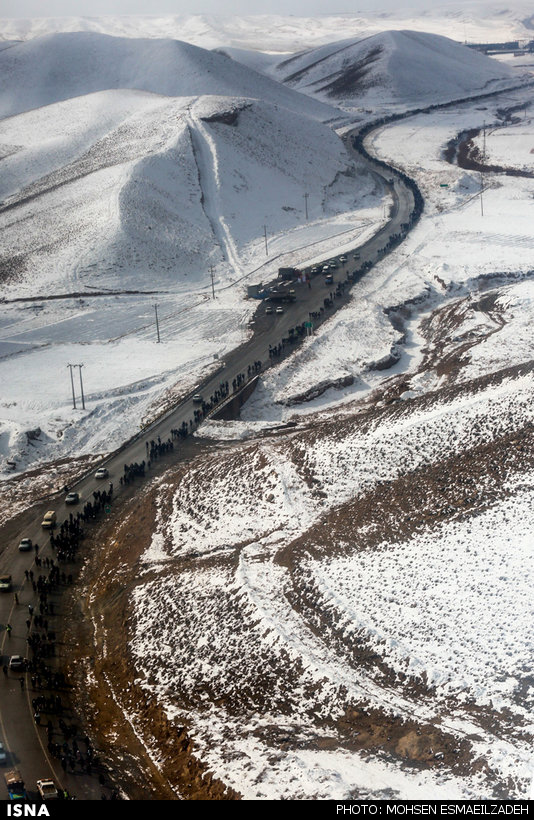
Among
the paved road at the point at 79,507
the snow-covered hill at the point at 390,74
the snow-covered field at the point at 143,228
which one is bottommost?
the paved road at the point at 79,507

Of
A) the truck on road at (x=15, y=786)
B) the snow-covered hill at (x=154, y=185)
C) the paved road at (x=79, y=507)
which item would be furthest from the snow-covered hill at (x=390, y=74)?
the truck on road at (x=15, y=786)

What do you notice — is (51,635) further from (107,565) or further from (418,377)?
(418,377)

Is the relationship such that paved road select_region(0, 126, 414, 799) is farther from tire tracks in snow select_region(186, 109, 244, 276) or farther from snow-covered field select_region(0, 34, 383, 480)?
tire tracks in snow select_region(186, 109, 244, 276)

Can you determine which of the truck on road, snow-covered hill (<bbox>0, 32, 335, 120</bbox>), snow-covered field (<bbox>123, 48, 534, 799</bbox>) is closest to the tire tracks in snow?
snow-covered hill (<bbox>0, 32, 335, 120</bbox>)

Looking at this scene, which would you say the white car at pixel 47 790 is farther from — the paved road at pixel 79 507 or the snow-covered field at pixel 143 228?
the snow-covered field at pixel 143 228

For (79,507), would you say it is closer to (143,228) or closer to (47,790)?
(47,790)

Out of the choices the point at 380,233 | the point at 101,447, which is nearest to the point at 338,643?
the point at 101,447
